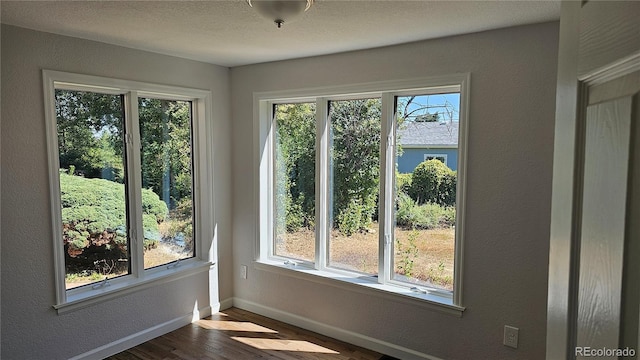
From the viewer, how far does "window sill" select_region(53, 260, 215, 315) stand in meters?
2.82

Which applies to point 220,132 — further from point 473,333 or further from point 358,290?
point 473,333

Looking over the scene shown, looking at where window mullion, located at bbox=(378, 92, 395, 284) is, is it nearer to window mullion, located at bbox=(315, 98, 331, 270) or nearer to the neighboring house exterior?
the neighboring house exterior

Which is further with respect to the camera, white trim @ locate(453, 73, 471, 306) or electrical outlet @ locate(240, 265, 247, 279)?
electrical outlet @ locate(240, 265, 247, 279)

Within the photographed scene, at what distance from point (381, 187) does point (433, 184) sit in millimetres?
390

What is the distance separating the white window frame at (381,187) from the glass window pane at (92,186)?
114 centimetres

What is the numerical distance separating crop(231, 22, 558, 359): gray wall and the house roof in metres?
→ 0.20

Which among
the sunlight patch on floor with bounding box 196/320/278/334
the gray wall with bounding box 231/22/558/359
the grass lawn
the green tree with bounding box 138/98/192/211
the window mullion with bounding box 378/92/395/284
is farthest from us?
the sunlight patch on floor with bounding box 196/320/278/334

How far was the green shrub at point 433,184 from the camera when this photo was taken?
285 centimetres

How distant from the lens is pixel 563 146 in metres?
0.79

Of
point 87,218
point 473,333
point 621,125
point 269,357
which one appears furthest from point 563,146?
point 87,218

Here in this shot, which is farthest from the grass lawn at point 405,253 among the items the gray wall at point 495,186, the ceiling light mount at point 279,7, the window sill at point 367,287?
the ceiling light mount at point 279,7

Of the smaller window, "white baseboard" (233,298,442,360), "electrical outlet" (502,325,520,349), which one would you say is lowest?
Result: "white baseboard" (233,298,442,360)

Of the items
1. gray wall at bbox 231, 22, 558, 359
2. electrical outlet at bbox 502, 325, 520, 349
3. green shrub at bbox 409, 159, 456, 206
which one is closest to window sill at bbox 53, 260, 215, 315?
gray wall at bbox 231, 22, 558, 359

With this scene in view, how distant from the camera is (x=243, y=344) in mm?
3260
